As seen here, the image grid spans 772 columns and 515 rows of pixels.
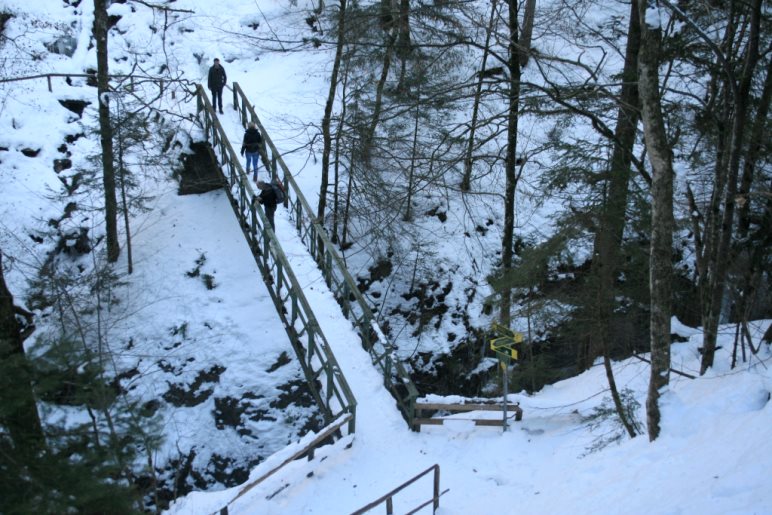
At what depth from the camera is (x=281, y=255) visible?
→ 11750 millimetres

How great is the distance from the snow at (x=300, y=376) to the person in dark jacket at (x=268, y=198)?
0.61m

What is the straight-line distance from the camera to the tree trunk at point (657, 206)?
6.51 metres

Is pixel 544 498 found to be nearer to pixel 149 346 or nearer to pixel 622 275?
pixel 622 275

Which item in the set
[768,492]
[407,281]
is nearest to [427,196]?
[407,281]

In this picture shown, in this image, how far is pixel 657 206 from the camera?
670 cm

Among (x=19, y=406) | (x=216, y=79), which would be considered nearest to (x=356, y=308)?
(x=216, y=79)

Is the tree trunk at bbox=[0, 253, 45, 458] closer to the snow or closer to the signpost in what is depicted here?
the snow

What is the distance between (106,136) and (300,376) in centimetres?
719

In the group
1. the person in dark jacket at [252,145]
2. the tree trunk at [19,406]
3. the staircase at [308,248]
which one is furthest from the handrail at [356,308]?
the tree trunk at [19,406]

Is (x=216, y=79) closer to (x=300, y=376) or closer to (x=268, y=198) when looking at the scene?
(x=268, y=198)

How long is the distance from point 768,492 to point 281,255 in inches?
336

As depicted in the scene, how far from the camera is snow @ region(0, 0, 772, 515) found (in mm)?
6609

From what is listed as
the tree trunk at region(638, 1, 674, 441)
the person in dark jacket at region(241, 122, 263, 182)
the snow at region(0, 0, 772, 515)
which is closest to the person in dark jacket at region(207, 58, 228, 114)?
the snow at region(0, 0, 772, 515)

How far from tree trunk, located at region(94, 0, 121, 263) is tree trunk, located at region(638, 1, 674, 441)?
10396 mm
